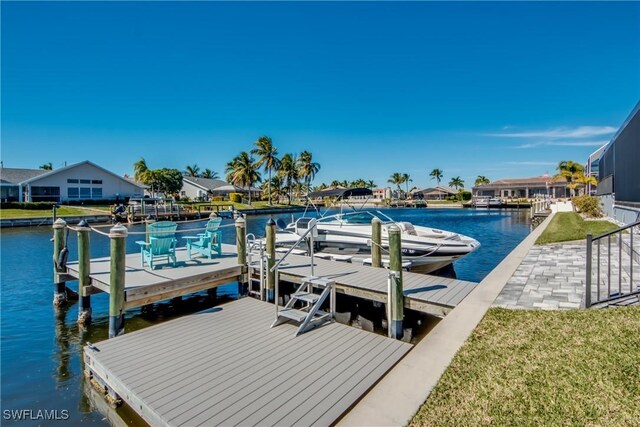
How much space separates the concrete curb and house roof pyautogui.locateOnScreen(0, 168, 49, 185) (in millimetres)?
52189

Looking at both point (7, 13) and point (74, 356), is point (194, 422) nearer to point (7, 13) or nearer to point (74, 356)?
point (74, 356)

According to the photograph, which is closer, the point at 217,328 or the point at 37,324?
the point at 217,328

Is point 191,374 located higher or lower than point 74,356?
higher

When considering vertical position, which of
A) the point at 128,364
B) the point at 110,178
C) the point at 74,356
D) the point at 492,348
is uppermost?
the point at 110,178

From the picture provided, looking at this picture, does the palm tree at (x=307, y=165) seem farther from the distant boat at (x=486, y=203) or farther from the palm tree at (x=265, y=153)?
the distant boat at (x=486, y=203)

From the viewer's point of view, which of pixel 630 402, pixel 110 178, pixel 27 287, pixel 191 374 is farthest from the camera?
pixel 110 178

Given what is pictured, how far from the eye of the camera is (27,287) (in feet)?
37.2

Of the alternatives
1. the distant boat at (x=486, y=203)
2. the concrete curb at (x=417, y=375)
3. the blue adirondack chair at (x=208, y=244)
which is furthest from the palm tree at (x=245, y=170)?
the concrete curb at (x=417, y=375)

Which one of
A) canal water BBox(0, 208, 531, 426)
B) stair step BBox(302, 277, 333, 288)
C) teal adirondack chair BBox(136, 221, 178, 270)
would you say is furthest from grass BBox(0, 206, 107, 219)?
stair step BBox(302, 277, 333, 288)

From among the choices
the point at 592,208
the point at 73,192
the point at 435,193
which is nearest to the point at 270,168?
the point at 73,192

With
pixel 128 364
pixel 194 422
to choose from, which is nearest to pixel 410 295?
pixel 194 422

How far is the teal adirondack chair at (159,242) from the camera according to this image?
8.45 meters

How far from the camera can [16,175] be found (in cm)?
4256

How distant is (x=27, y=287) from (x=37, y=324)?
4057 mm
